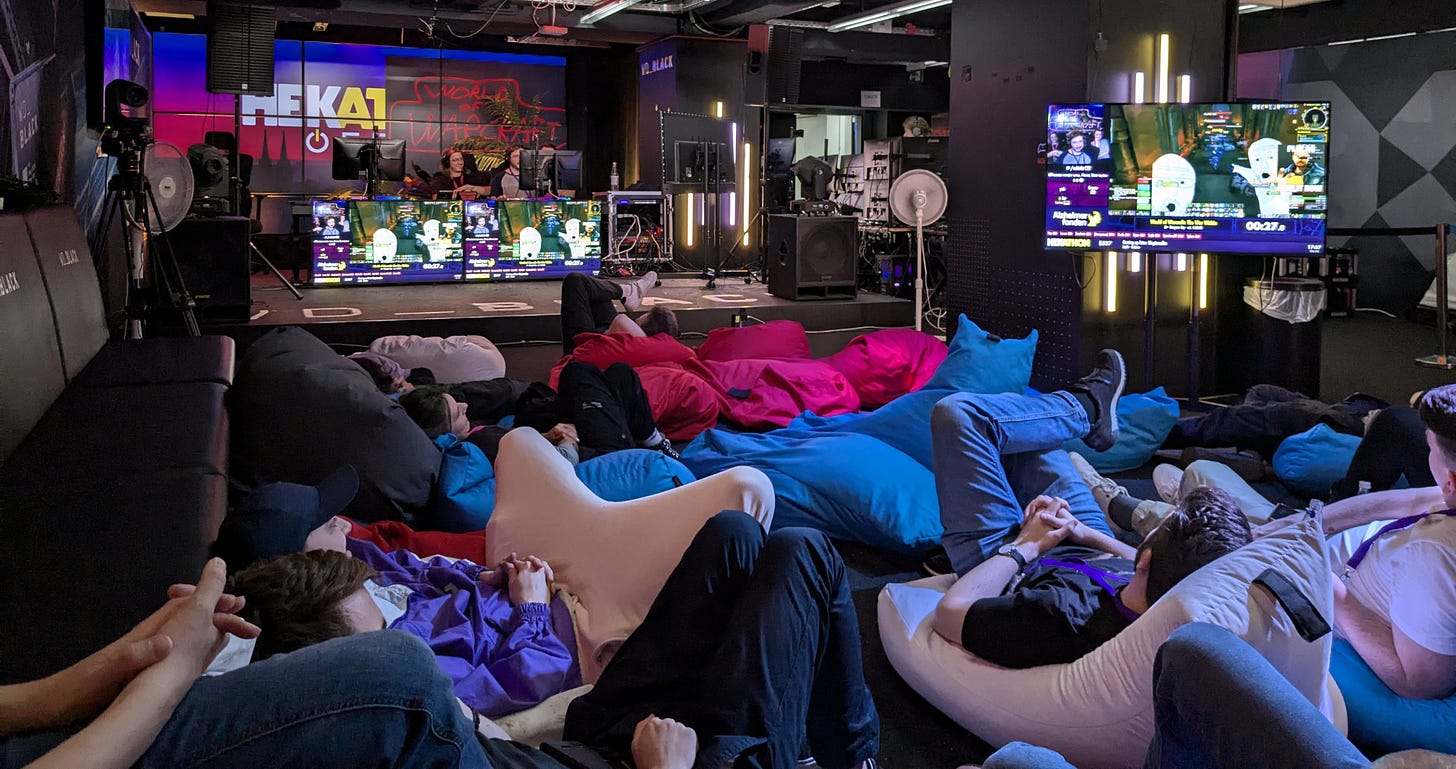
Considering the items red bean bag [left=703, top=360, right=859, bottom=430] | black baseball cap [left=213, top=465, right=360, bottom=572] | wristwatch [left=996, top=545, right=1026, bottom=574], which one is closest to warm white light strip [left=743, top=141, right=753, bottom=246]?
red bean bag [left=703, top=360, right=859, bottom=430]

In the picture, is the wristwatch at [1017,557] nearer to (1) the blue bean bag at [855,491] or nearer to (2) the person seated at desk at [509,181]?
(1) the blue bean bag at [855,491]

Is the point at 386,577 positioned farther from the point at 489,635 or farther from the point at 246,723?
the point at 246,723

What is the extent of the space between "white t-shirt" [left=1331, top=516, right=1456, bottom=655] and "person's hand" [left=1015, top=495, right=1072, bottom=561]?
2.26 feet

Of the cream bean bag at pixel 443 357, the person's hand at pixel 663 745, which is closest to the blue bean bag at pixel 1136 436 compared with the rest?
the cream bean bag at pixel 443 357

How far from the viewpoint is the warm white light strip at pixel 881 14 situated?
10.9 m

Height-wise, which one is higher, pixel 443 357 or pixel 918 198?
pixel 918 198

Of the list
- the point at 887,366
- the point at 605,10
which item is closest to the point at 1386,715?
the point at 887,366

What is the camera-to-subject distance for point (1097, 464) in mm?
4559

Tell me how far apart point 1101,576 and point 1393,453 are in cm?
152

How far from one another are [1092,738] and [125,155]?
487cm

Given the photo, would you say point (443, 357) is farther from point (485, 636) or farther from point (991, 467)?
point (485, 636)

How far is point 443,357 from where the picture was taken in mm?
5621

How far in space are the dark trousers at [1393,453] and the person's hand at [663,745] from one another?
2.53 m

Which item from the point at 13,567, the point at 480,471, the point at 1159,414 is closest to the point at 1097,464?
the point at 1159,414
